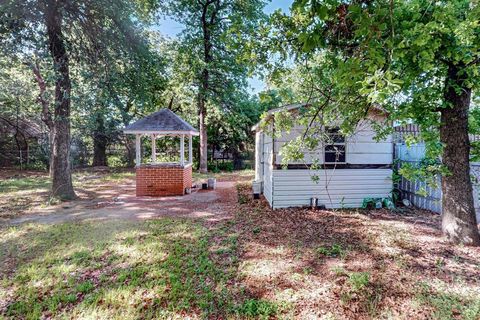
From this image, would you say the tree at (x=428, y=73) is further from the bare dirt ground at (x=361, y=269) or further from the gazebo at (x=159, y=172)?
the gazebo at (x=159, y=172)

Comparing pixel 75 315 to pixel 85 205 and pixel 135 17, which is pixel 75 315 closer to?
pixel 85 205

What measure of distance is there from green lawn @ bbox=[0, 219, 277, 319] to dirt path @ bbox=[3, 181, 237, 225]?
88 centimetres

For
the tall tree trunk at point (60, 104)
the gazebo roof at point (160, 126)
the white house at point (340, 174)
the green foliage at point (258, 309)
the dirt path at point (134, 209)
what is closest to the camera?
the green foliage at point (258, 309)

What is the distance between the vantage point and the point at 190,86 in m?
15.2

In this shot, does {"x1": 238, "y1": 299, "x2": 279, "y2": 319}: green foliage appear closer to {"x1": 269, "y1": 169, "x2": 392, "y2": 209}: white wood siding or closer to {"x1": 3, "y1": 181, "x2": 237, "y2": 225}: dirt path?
{"x1": 3, "y1": 181, "x2": 237, "y2": 225}: dirt path

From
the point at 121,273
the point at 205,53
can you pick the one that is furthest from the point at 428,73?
the point at 205,53

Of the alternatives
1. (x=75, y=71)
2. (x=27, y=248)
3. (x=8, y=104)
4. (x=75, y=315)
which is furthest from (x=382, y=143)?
(x=8, y=104)

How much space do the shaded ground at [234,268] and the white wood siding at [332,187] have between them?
0.97 meters

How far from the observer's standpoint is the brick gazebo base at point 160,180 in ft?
28.3

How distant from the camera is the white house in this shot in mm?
6875

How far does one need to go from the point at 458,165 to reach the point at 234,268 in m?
3.97

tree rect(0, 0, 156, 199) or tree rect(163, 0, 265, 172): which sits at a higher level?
tree rect(163, 0, 265, 172)

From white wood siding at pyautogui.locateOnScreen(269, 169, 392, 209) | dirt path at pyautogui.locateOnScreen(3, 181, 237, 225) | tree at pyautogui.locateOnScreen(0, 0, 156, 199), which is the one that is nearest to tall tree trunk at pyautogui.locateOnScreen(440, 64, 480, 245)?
white wood siding at pyautogui.locateOnScreen(269, 169, 392, 209)

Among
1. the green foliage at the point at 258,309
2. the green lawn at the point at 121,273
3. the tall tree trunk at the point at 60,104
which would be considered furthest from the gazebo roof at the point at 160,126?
the green foliage at the point at 258,309
